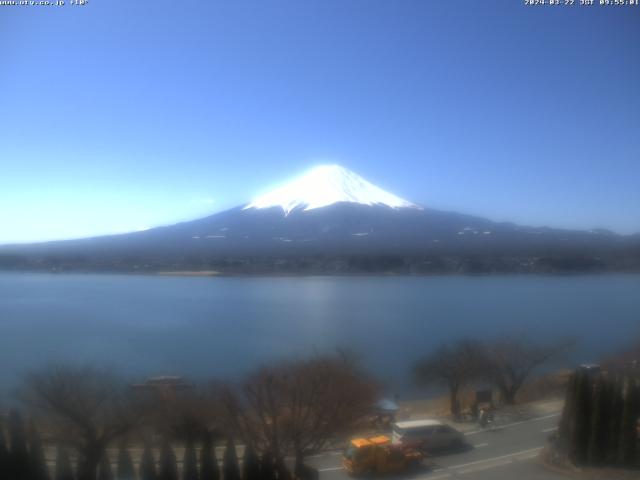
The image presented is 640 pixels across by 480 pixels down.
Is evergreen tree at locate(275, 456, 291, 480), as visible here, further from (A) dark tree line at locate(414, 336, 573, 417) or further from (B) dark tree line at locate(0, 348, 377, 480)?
(A) dark tree line at locate(414, 336, 573, 417)

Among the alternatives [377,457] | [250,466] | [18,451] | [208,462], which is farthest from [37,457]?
[377,457]

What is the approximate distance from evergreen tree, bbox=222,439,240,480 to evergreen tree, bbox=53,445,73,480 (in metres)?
0.68

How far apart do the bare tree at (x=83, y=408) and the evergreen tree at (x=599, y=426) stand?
88.2 inches

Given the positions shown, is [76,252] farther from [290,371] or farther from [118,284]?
[290,371]

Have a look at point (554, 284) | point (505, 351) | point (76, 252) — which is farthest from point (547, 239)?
point (76, 252)

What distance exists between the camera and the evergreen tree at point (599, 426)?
2451mm

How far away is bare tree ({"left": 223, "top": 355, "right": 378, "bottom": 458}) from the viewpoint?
7.55 ft

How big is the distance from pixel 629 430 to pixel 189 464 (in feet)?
7.01

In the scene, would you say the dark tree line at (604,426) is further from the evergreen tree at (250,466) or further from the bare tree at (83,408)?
the bare tree at (83,408)

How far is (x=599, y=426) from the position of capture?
97.1 inches

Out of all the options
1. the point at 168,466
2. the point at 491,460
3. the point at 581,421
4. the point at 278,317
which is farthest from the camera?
the point at 278,317

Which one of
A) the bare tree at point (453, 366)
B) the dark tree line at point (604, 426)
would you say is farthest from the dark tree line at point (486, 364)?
the dark tree line at point (604, 426)

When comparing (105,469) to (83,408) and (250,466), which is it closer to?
(83,408)

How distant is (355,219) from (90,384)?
3808mm
